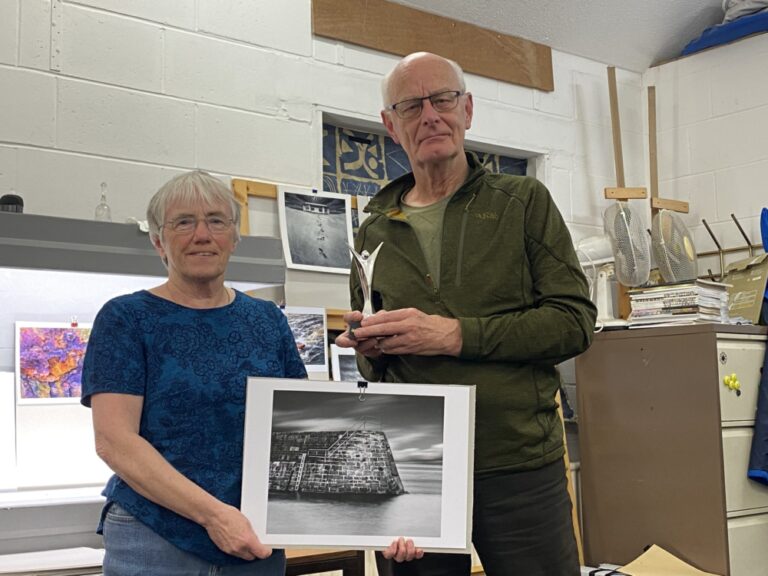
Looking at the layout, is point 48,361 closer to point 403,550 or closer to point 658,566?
point 403,550

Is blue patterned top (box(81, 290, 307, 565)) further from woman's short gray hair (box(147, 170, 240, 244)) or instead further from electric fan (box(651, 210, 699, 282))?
electric fan (box(651, 210, 699, 282))

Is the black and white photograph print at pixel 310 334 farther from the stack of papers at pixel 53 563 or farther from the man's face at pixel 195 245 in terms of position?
the man's face at pixel 195 245

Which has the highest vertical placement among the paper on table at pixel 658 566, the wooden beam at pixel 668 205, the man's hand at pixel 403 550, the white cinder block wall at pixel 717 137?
the white cinder block wall at pixel 717 137

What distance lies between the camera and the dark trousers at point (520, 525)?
1438mm

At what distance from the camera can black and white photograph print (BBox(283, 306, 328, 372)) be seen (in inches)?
105

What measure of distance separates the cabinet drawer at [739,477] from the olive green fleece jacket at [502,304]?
1613 mm

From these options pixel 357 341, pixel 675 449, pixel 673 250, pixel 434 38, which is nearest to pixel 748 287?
pixel 673 250

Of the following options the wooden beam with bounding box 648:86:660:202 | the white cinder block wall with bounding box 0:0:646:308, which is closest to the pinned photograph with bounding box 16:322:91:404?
the white cinder block wall with bounding box 0:0:646:308

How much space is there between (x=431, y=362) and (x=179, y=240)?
1.55 feet

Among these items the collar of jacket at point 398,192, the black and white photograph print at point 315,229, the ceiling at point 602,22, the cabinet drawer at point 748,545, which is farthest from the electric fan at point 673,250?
the collar of jacket at point 398,192

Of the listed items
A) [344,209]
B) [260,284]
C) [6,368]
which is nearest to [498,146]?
[344,209]

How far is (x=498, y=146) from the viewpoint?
352 cm

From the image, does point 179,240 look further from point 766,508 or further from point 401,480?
point 766,508

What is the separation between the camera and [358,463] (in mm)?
1448
